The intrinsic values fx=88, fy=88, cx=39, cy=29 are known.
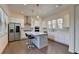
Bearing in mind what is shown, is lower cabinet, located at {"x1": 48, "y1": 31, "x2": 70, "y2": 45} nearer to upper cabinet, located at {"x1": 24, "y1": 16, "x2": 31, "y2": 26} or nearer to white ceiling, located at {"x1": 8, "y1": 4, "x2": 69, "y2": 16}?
white ceiling, located at {"x1": 8, "y1": 4, "x2": 69, "y2": 16}

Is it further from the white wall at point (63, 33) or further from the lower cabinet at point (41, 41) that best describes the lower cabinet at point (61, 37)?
the lower cabinet at point (41, 41)

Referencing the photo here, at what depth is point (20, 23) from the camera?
8914 millimetres

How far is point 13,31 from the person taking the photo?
7887 mm

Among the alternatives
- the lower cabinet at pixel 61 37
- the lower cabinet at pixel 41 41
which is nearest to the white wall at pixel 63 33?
the lower cabinet at pixel 61 37

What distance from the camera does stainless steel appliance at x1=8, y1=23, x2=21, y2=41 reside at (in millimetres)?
7589

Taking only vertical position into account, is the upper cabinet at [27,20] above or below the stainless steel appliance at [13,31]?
above

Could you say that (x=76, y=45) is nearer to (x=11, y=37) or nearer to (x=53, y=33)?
(x=53, y=33)

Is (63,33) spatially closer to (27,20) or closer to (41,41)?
(41,41)

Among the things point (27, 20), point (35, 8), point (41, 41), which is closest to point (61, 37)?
point (41, 41)

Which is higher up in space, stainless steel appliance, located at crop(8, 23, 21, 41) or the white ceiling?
the white ceiling

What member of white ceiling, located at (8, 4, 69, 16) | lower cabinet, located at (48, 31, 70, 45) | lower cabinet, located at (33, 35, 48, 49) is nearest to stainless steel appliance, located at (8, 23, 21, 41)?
white ceiling, located at (8, 4, 69, 16)

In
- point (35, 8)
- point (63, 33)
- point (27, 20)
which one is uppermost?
point (35, 8)

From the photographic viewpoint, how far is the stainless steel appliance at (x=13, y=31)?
7589 mm
